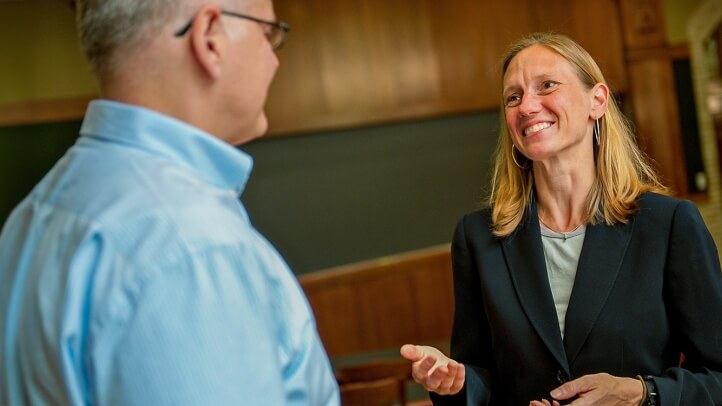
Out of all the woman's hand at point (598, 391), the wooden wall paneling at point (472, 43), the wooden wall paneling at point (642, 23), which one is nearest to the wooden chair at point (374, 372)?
the woman's hand at point (598, 391)

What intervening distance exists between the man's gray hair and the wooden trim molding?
20.4 ft

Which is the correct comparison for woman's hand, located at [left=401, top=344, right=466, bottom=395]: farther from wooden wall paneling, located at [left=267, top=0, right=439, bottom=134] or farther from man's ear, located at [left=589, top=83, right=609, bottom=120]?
wooden wall paneling, located at [left=267, top=0, right=439, bottom=134]

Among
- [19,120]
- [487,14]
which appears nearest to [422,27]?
[487,14]

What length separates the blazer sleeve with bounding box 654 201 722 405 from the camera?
6.09 feet

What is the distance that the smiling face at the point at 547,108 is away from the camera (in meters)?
2.06

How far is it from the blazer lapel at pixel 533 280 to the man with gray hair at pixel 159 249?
41.1 inches

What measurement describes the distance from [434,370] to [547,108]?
726mm

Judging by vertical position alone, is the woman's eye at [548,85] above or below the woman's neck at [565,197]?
above

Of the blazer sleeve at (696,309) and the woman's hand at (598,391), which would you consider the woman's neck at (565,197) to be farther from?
the woman's hand at (598,391)

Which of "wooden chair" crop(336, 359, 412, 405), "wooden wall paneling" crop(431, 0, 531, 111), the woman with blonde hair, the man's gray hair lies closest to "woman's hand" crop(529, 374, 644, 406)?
the woman with blonde hair

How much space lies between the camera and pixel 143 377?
2.76 ft

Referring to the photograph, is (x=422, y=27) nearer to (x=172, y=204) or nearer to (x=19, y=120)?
(x=19, y=120)

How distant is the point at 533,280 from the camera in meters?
2.01

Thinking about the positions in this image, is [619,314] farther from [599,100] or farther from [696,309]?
[599,100]
